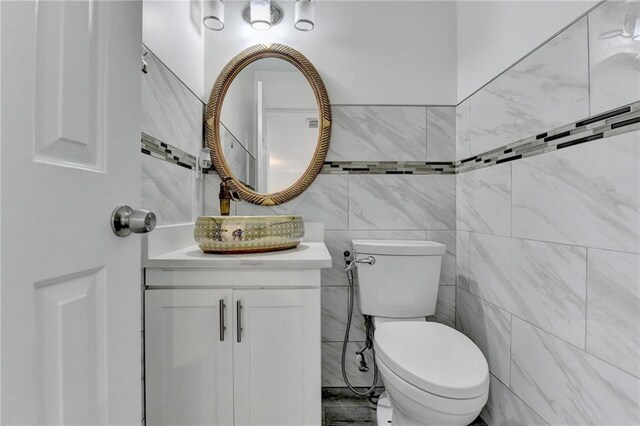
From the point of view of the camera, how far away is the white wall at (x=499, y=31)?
1.07 metres

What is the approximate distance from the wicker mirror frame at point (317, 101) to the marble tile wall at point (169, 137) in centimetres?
8

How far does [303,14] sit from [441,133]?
92 cm

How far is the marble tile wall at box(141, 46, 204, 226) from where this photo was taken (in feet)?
3.76

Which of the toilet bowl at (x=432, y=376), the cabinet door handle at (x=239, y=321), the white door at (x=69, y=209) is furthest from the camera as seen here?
the cabinet door handle at (x=239, y=321)

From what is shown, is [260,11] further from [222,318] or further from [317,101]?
[222,318]

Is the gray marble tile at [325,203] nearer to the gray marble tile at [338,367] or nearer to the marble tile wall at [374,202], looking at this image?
the marble tile wall at [374,202]

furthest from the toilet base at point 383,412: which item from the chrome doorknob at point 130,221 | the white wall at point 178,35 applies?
the white wall at point 178,35

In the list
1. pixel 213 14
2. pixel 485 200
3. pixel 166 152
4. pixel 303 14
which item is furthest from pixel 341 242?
pixel 213 14

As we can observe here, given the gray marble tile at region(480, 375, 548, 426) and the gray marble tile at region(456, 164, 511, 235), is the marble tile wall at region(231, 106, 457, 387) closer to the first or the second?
the gray marble tile at region(456, 164, 511, 235)

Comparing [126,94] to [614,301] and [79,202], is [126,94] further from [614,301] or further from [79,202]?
[614,301]

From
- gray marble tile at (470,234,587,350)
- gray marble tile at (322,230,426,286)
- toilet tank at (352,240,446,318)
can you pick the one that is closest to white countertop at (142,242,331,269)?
toilet tank at (352,240,446,318)

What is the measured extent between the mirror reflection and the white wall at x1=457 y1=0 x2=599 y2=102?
79 cm

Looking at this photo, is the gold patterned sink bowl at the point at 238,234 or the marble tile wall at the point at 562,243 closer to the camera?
the marble tile wall at the point at 562,243

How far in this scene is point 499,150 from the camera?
136 centimetres
